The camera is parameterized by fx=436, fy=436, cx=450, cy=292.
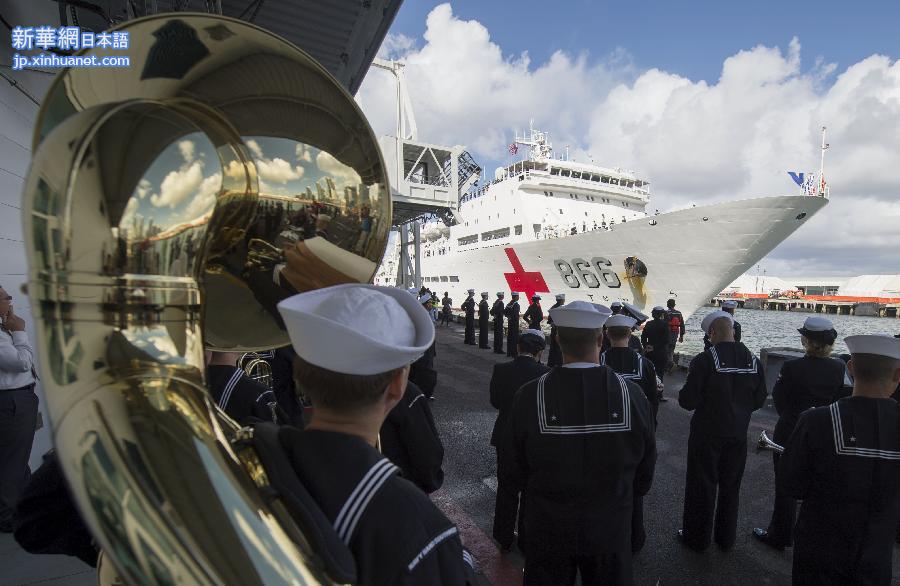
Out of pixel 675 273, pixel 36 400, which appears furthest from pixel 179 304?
pixel 675 273

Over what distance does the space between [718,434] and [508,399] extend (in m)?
1.50

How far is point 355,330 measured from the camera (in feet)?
2.92

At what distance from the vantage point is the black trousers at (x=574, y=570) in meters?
1.88

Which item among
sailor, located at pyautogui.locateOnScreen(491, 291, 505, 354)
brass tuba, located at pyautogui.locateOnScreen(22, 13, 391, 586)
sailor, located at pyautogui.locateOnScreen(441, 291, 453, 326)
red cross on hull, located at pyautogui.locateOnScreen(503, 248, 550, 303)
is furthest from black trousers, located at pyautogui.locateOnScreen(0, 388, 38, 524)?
red cross on hull, located at pyautogui.locateOnScreen(503, 248, 550, 303)

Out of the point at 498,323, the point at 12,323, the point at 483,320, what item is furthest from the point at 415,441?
the point at 483,320

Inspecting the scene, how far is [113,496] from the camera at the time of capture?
1.93 feet

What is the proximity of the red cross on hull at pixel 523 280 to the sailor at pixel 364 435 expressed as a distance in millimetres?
16626

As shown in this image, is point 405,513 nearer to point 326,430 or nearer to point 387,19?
point 326,430

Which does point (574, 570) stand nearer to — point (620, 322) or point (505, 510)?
point (505, 510)

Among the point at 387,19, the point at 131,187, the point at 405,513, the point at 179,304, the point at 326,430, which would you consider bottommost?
the point at 405,513

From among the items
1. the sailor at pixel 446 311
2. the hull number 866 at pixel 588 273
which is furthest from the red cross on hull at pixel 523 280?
the sailor at pixel 446 311

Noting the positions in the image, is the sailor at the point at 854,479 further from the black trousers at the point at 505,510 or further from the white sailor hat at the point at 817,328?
the black trousers at the point at 505,510

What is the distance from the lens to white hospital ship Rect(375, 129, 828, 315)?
12922mm

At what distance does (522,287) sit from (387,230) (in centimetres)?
1690
